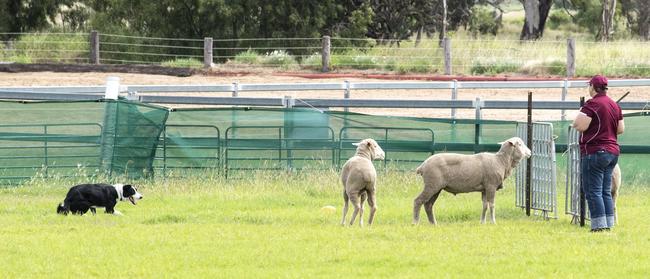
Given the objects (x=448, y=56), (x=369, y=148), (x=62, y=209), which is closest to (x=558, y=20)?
(x=448, y=56)

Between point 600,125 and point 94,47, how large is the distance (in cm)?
2890

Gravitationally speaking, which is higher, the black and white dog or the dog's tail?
the black and white dog

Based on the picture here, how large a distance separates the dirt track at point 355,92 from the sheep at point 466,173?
12400mm

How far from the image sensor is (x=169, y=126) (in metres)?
20.3

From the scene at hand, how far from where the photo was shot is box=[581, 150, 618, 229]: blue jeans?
46.3 ft

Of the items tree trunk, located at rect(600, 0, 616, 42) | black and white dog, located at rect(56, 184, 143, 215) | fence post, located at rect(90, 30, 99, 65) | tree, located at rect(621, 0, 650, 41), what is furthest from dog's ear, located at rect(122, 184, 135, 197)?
tree, located at rect(621, 0, 650, 41)

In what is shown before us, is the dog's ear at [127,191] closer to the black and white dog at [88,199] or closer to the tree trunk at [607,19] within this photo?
the black and white dog at [88,199]

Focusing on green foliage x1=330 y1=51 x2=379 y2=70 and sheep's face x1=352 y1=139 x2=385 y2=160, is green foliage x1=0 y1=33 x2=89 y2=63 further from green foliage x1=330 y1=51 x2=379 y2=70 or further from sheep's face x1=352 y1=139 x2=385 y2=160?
sheep's face x1=352 y1=139 x2=385 y2=160

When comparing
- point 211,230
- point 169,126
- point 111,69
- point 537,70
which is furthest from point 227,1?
point 211,230

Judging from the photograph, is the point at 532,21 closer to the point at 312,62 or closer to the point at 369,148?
the point at 312,62

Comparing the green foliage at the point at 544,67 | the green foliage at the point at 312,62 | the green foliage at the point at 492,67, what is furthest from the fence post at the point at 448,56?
the green foliage at the point at 312,62

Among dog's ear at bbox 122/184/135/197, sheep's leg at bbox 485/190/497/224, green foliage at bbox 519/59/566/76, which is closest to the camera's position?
sheep's leg at bbox 485/190/497/224

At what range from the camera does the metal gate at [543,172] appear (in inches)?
619

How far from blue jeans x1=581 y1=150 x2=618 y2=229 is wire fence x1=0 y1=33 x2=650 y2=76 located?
2329 cm
